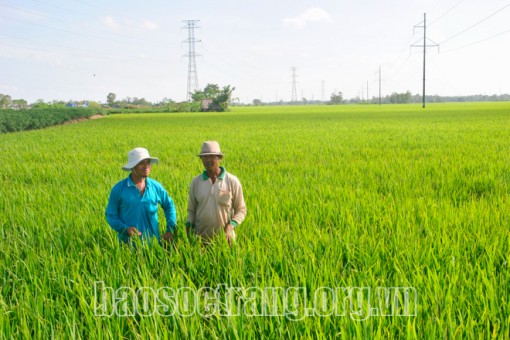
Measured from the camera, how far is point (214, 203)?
2.44 meters

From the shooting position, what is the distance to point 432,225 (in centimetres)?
306

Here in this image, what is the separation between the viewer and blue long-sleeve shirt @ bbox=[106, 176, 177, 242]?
249cm

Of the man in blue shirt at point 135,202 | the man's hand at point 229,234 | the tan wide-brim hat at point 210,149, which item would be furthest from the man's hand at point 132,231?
the tan wide-brim hat at point 210,149

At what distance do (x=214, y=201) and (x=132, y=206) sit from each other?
1.69ft

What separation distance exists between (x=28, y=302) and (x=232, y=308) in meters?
0.98

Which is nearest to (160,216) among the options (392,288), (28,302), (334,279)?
(28,302)

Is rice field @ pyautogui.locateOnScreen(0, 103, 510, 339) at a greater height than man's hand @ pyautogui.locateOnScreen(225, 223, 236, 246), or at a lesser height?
lesser

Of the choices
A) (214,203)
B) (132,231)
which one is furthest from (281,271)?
(132,231)

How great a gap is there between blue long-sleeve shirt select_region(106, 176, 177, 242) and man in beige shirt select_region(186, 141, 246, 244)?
239mm

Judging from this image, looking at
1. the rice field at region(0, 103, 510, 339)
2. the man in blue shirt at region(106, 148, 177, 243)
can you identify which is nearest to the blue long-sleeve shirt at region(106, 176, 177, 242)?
the man in blue shirt at region(106, 148, 177, 243)

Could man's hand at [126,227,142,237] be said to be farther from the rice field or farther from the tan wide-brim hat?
the tan wide-brim hat

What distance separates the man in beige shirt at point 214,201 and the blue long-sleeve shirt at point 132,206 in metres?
0.24

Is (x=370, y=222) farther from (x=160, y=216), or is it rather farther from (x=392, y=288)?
(x=160, y=216)

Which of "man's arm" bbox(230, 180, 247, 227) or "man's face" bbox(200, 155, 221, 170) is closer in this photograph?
"man's face" bbox(200, 155, 221, 170)
